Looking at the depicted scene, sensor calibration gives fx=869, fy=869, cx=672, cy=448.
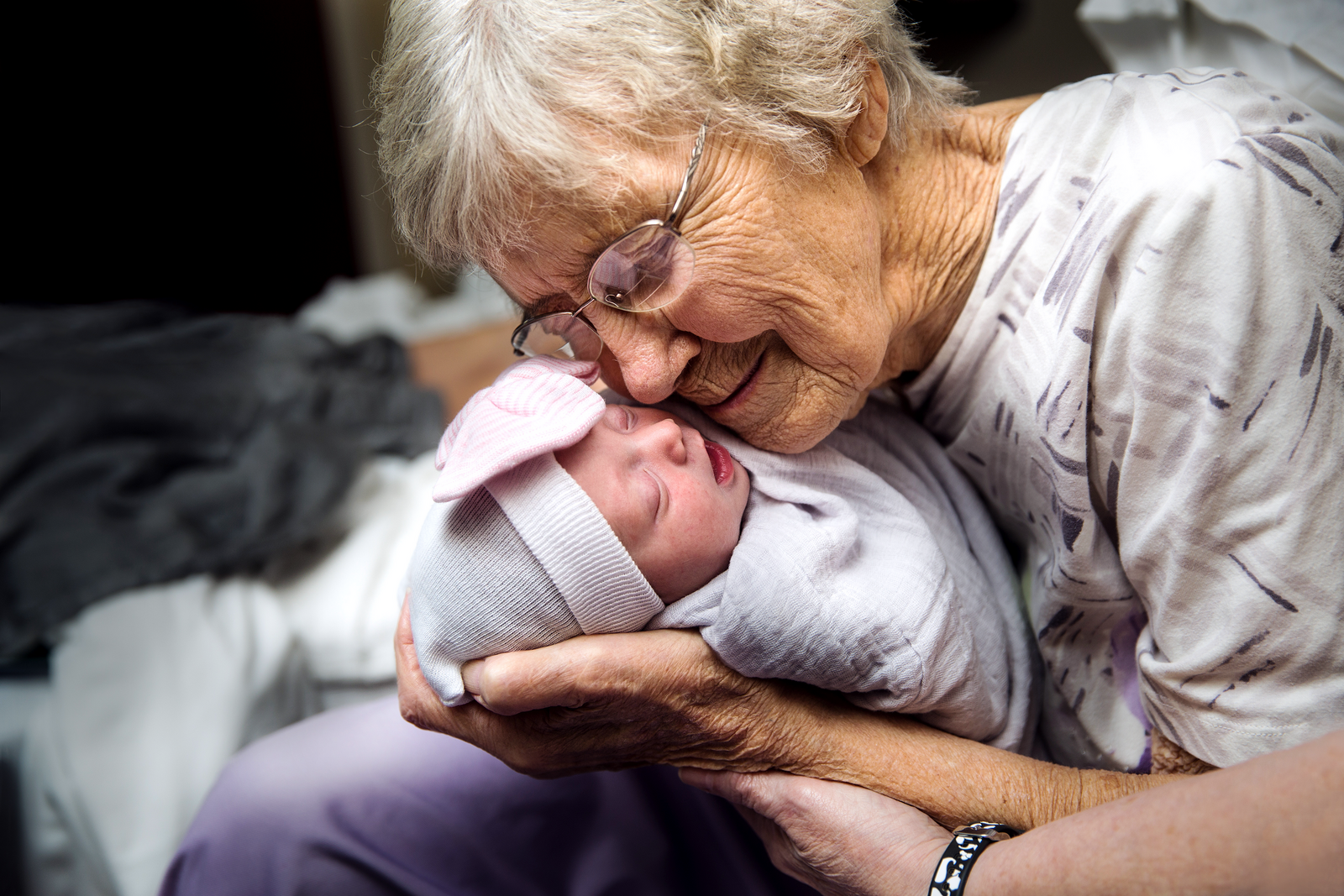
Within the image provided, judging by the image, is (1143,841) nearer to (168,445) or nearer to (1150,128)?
(1150,128)

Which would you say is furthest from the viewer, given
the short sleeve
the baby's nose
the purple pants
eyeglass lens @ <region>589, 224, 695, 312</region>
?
the purple pants

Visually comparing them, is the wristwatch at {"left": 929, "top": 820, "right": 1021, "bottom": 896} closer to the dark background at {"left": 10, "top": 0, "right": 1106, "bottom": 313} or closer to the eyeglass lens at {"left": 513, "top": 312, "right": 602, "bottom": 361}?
the eyeglass lens at {"left": 513, "top": 312, "right": 602, "bottom": 361}

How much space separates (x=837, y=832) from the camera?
1045 mm

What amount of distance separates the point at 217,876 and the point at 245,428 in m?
1.18

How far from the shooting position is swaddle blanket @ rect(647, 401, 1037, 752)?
1.02m

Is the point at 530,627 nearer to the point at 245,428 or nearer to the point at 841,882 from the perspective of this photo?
the point at 841,882

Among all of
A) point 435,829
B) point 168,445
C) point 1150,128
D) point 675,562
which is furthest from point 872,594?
point 168,445

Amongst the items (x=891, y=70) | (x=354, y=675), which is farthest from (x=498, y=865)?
(x=891, y=70)

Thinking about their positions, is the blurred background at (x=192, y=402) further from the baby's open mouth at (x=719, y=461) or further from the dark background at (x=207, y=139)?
the baby's open mouth at (x=719, y=461)

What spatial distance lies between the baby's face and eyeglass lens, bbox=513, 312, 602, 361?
95mm

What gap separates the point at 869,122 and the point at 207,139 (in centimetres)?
356

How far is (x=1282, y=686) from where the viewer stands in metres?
0.94

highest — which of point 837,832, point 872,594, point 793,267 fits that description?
point 793,267

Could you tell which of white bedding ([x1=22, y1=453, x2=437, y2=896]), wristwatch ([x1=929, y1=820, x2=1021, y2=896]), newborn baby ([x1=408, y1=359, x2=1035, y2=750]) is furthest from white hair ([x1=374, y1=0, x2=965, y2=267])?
wristwatch ([x1=929, y1=820, x2=1021, y2=896])
